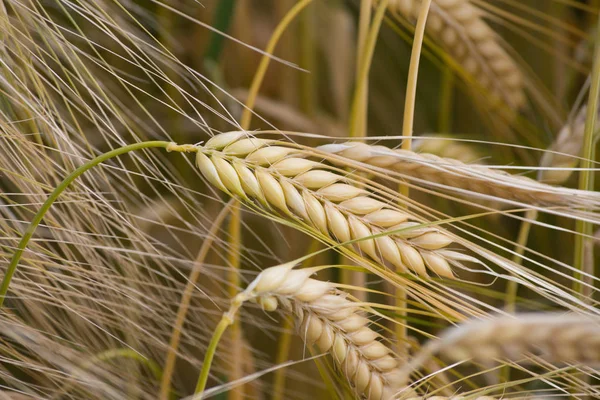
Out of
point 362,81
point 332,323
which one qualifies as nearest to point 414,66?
point 362,81

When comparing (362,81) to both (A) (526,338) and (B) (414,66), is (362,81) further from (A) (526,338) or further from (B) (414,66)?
(A) (526,338)

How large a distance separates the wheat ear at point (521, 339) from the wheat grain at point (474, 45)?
16.2 inches

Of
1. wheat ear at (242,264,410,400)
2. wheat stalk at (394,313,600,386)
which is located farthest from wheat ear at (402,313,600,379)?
wheat ear at (242,264,410,400)

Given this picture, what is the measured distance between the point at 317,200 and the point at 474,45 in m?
0.39

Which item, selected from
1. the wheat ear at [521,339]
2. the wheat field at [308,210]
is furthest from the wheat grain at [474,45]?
the wheat ear at [521,339]

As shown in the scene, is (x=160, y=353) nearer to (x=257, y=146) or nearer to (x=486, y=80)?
(x=257, y=146)

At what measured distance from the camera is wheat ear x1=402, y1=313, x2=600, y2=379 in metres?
0.22

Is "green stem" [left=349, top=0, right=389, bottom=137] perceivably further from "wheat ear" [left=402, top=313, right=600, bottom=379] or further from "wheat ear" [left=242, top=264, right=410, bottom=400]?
"wheat ear" [left=402, top=313, right=600, bottom=379]

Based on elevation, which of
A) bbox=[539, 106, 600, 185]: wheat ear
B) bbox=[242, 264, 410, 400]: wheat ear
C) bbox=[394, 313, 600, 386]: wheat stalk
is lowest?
bbox=[242, 264, 410, 400]: wheat ear

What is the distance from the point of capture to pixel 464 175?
0.38m

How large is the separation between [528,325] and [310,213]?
0.61 feet

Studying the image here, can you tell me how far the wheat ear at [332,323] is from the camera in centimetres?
34

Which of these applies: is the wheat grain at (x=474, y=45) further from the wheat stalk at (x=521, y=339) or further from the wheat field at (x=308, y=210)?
the wheat stalk at (x=521, y=339)

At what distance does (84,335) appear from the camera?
64cm
